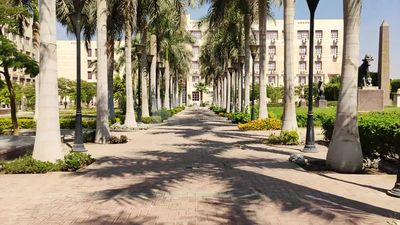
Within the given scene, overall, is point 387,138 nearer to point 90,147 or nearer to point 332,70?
point 90,147

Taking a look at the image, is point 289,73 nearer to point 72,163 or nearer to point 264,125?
point 264,125

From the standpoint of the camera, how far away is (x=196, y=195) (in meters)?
7.77

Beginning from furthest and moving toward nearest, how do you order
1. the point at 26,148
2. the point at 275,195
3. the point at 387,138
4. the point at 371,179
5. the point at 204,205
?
the point at 26,148 → the point at 387,138 → the point at 371,179 → the point at 275,195 → the point at 204,205

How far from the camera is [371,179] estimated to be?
9234 millimetres

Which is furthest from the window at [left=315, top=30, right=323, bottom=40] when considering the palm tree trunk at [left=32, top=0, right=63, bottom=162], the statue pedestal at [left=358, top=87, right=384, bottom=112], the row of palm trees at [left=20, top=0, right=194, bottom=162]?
the palm tree trunk at [left=32, top=0, right=63, bottom=162]

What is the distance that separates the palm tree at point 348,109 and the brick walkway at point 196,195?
54 centimetres

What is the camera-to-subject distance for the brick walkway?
6.38 m

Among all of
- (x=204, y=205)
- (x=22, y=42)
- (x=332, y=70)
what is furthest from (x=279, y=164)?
(x=332, y=70)

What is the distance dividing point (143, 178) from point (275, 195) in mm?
3074

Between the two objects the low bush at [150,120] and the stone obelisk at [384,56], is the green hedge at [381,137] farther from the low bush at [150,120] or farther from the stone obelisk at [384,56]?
the stone obelisk at [384,56]

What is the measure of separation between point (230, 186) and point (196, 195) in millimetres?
986

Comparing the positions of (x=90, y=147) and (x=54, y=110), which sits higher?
(x=54, y=110)

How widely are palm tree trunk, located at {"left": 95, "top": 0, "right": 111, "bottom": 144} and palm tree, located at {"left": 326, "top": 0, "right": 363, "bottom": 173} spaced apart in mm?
9729

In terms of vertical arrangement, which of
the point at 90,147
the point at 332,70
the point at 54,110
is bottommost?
the point at 90,147
